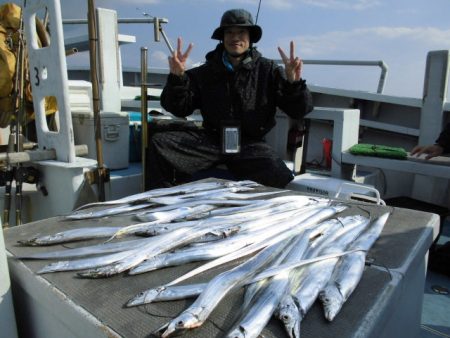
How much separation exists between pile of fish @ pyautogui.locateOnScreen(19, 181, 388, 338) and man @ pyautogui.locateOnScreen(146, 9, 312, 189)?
114cm

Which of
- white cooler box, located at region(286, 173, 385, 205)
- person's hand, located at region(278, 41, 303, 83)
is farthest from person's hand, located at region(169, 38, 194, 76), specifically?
white cooler box, located at region(286, 173, 385, 205)

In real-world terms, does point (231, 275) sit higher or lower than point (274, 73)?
lower

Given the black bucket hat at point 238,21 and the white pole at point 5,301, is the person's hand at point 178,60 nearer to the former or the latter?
the black bucket hat at point 238,21

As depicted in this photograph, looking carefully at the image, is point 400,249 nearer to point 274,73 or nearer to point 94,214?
point 94,214

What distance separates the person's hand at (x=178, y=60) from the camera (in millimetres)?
3521

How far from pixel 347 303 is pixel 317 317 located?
5.6 inches

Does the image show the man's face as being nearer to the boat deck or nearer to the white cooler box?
the white cooler box

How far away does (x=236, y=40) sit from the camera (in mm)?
3635

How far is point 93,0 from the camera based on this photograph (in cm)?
299

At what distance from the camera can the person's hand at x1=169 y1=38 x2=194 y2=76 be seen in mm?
3521

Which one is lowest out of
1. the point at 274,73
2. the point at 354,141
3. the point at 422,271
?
the point at 422,271

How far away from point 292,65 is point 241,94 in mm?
573

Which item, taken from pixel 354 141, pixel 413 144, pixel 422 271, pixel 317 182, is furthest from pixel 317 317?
pixel 413 144

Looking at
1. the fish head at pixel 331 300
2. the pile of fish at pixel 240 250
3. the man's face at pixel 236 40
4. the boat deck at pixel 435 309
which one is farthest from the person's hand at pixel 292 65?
the fish head at pixel 331 300
